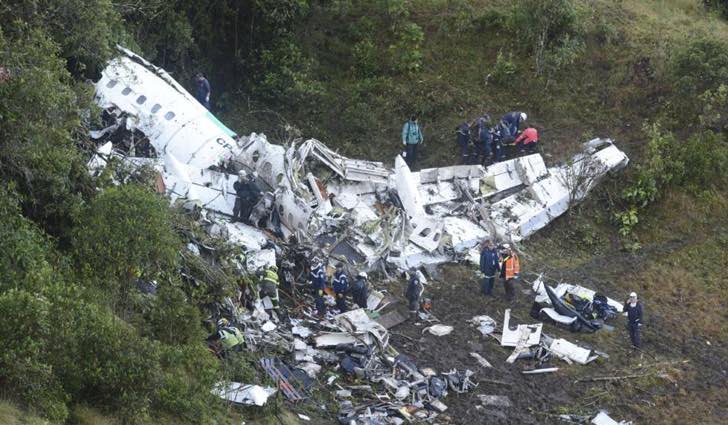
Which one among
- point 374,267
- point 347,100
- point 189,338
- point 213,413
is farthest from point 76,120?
point 347,100

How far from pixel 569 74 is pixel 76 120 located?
52.2ft

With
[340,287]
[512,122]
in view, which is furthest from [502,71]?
[340,287]

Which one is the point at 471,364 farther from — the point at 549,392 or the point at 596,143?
the point at 596,143

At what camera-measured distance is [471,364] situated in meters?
18.2

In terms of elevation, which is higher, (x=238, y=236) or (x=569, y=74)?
(x=569, y=74)

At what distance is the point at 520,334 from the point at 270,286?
4829 millimetres

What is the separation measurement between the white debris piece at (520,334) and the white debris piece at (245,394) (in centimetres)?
554

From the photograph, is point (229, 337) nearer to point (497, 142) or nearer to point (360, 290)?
point (360, 290)

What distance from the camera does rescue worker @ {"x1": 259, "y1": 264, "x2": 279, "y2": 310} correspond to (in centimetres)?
1869

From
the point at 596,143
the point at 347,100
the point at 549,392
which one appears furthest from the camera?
the point at 347,100

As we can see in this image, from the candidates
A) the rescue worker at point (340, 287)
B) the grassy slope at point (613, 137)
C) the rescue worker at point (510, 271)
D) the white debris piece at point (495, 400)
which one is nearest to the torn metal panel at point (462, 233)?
the grassy slope at point (613, 137)

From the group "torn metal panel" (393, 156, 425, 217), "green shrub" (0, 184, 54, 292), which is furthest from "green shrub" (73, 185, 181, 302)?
"torn metal panel" (393, 156, 425, 217)

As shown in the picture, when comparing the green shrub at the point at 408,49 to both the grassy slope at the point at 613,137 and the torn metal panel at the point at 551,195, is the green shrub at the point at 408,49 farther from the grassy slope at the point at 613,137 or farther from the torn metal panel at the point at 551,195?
the torn metal panel at the point at 551,195

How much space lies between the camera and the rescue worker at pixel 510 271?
2016cm
